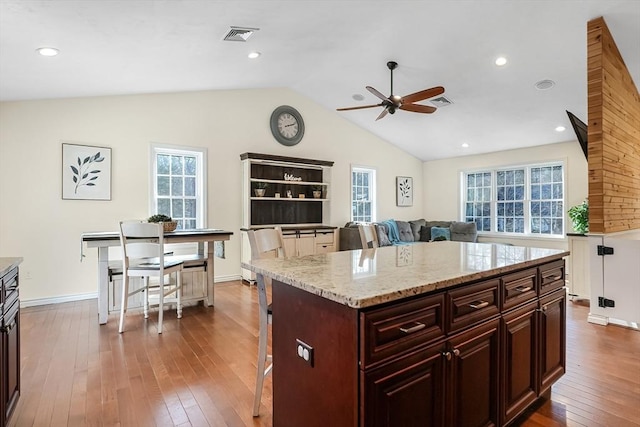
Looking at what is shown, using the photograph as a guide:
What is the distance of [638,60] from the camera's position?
423cm

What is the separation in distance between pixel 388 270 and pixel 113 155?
179 inches

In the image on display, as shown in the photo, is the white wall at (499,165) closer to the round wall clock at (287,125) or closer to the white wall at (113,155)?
the white wall at (113,155)

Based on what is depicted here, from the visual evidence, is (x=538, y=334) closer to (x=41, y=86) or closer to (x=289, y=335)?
(x=289, y=335)

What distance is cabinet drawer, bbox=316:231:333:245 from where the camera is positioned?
6.23 metres

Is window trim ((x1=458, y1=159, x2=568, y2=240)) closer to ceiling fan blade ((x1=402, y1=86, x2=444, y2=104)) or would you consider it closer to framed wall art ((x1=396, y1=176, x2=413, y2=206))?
framed wall art ((x1=396, y1=176, x2=413, y2=206))

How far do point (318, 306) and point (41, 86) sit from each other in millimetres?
4279

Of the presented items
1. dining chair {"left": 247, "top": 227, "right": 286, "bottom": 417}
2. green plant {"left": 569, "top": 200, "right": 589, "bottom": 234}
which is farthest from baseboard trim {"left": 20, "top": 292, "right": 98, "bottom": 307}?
green plant {"left": 569, "top": 200, "right": 589, "bottom": 234}

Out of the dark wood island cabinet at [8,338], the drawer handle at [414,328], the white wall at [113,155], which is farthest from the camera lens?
the white wall at [113,155]

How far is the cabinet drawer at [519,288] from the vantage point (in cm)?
173

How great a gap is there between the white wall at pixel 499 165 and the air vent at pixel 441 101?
92.8 inches

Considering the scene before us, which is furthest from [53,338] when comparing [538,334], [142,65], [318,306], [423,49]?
[423,49]

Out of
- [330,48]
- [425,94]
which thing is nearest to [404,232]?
[425,94]

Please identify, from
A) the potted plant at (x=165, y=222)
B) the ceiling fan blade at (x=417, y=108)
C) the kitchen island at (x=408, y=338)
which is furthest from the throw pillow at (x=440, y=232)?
the kitchen island at (x=408, y=338)

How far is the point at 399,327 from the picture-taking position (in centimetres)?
123
